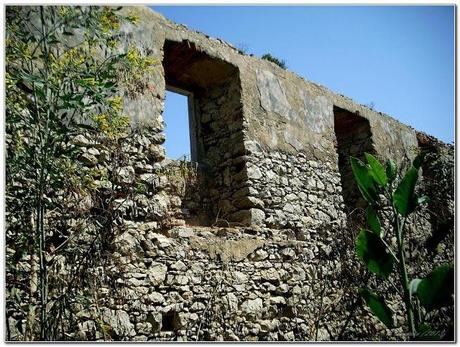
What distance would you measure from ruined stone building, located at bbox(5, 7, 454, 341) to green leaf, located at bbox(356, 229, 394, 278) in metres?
1.07

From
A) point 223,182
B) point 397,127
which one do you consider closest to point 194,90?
point 223,182

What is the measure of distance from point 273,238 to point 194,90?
6.49ft

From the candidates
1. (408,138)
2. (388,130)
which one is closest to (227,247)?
(388,130)

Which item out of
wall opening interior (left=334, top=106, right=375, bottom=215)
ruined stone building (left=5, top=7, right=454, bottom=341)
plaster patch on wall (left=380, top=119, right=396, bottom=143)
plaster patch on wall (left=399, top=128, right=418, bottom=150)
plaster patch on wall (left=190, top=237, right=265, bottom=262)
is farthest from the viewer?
plaster patch on wall (left=399, top=128, right=418, bottom=150)

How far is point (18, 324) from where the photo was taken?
2.47m

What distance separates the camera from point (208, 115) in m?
4.97

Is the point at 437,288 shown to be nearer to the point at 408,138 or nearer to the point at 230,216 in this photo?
the point at 230,216

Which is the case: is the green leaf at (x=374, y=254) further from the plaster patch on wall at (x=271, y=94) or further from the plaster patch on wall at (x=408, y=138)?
the plaster patch on wall at (x=408, y=138)

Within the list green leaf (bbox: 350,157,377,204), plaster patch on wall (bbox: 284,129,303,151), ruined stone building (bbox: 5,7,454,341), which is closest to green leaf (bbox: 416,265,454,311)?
green leaf (bbox: 350,157,377,204)

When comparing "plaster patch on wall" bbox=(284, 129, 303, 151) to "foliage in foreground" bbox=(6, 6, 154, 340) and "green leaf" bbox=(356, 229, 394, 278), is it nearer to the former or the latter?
"foliage in foreground" bbox=(6, 6, 154, 340)

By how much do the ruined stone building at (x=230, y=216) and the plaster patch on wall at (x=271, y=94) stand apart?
0.02m

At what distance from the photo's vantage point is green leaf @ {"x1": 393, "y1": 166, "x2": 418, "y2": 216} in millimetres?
2250

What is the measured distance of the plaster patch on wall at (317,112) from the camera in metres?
5.55

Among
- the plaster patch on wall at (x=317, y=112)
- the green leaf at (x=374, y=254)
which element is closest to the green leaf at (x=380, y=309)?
the green leaf at (x=374, y=254)
